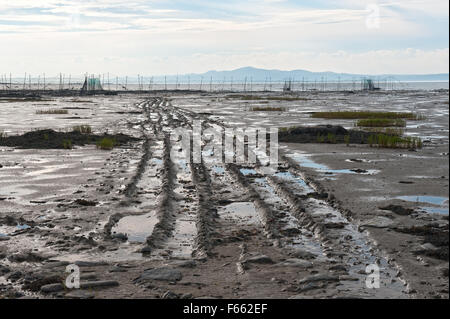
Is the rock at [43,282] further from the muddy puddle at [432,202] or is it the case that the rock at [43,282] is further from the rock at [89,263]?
the muddy puddle at [432,202]

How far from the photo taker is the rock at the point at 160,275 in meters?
6.95

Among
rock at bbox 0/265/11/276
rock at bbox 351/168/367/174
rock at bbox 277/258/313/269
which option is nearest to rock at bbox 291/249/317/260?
rock at bbox 277/258/313/269

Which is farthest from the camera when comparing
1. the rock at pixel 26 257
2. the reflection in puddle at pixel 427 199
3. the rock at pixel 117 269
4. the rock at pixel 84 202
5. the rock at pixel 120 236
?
the reflection in puddle at pixel 427 199

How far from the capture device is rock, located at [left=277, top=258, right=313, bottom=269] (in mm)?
7418

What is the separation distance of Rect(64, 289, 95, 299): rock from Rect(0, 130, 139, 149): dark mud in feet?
49.8

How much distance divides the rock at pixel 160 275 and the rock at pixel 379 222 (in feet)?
13.0

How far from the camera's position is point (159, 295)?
6398mm

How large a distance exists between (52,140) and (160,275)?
1693 cm

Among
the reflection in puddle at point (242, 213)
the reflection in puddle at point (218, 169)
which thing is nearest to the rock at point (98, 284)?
the reflection in puddle at point (242, 213)

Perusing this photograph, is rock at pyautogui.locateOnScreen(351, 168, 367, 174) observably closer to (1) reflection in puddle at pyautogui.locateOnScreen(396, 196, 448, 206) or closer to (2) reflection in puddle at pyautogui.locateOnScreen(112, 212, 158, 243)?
(1) reflection in puddle at pyautogui.locateOnScreen(396, 196, 448, 206)

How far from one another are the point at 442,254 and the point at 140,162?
11099mm
